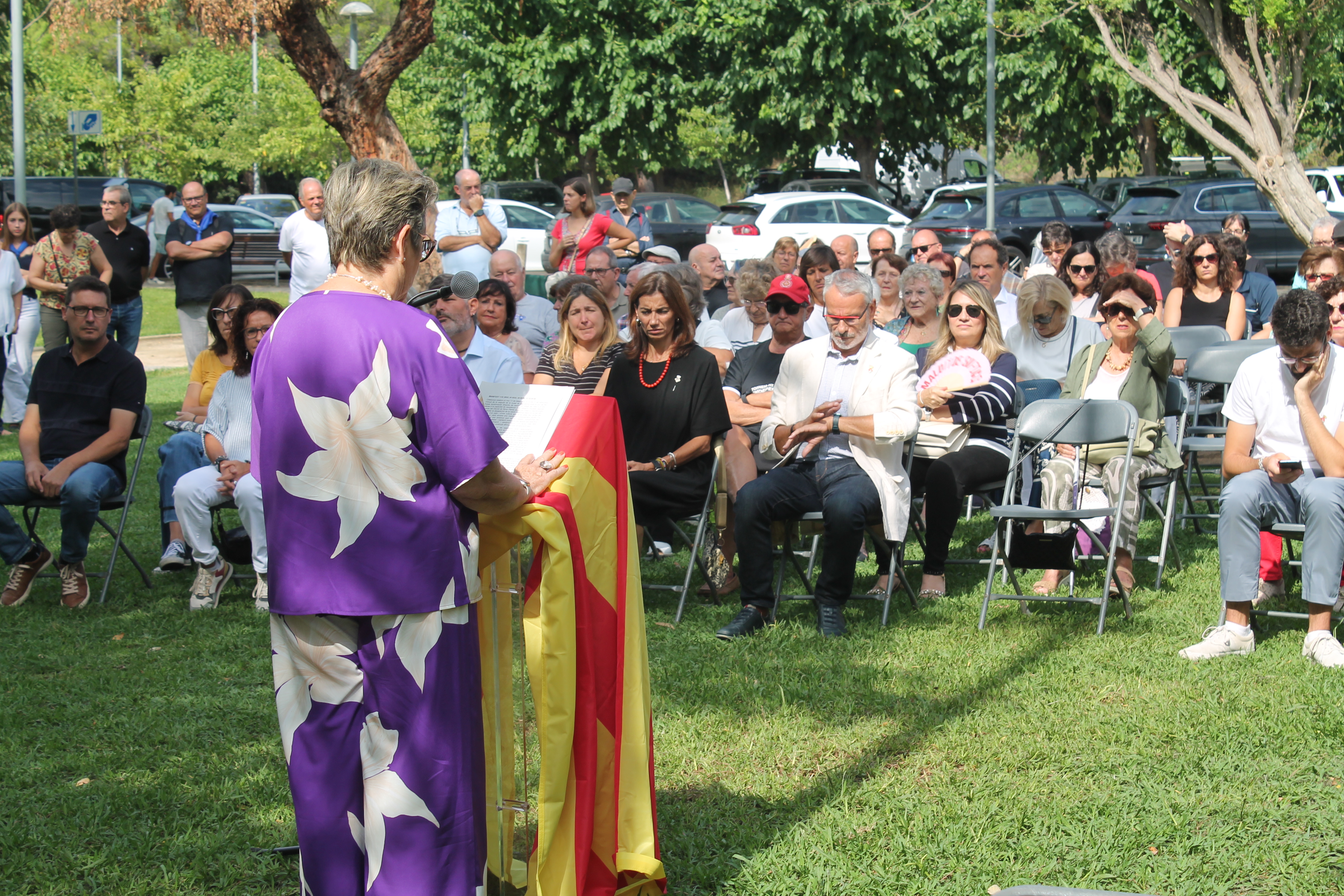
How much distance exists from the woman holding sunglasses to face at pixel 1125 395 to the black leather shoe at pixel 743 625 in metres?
1.47

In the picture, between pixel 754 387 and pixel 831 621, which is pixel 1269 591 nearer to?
pixel 831 621

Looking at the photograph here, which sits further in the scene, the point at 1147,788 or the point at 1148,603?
the point at 1148,603

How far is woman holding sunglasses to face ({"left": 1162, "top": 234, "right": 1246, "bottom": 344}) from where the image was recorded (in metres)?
8.73

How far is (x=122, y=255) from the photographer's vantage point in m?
11.9

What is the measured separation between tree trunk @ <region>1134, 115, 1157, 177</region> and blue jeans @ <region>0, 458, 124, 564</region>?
25065 millimetres

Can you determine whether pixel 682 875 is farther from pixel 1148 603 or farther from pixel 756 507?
pixel 1148 603

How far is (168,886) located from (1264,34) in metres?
17.9

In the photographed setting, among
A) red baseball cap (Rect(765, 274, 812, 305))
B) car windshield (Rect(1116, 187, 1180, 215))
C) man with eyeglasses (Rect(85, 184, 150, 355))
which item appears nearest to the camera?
red baseball cap (Rect(765, 274, 812, 305))

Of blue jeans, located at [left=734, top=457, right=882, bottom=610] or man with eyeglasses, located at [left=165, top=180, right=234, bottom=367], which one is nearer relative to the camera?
blue jeans, located at [left=734, top=457, right=882, bottom=610]

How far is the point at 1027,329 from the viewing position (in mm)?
7891

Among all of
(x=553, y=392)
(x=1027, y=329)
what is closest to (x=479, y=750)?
(x=553, y=392)

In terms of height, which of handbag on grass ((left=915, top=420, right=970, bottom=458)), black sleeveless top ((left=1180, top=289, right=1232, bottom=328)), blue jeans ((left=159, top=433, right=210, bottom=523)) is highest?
black sleeveless top ((left=1180, top=289, right=1232, bottom=328))

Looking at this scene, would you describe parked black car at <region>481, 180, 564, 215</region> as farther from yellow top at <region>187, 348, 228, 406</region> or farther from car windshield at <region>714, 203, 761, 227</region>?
yellow top at <region>187, 348, 228, 406</region>

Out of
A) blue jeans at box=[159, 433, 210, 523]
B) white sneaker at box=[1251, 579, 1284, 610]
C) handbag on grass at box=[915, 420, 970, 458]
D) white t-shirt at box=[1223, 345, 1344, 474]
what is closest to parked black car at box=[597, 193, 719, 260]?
blue jeans at box=[159, 433, 210, 523]
